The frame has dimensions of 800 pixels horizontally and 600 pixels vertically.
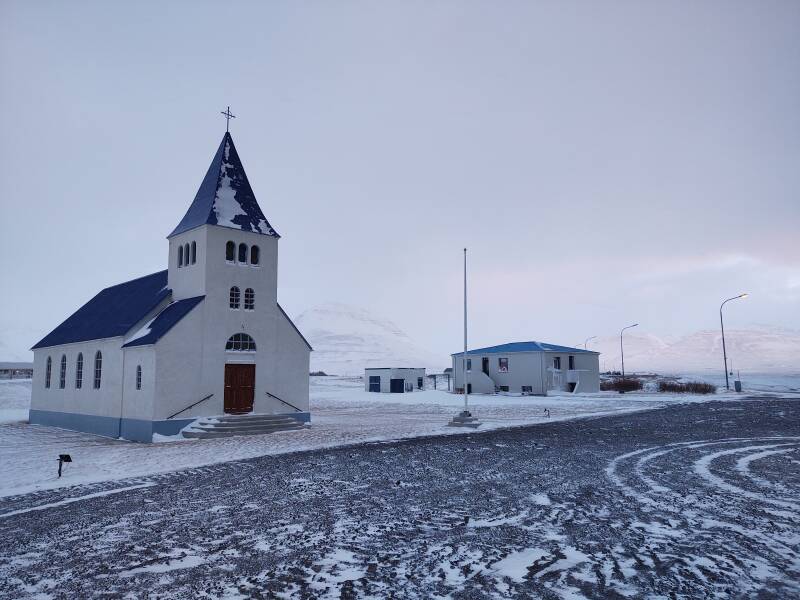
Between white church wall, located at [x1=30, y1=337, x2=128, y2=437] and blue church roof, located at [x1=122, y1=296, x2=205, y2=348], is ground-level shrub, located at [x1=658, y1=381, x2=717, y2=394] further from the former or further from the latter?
white church wall, located at [x1=30, y1=337, x2=128, y2=437]

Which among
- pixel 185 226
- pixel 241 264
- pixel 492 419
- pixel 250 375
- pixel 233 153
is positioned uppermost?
pixel 233 153

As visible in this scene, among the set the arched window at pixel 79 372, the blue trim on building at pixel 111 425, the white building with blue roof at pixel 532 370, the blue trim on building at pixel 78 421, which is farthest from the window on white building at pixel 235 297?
the white building with blue roof at pixel 532 370

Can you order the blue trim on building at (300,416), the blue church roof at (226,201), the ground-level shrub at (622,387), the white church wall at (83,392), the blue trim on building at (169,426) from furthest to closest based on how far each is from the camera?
1. the ground-level shrub at (622,387)
2. the blue trim on building at (300,416)
3. the blue church roof at (226,201)
4. the white church wall at (83,392)
5. the blue trim on building at (169,426)

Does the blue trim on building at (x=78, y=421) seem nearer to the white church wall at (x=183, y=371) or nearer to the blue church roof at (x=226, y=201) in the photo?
the white church wall at (x=183, y=371)

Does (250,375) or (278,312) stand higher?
(278,312)

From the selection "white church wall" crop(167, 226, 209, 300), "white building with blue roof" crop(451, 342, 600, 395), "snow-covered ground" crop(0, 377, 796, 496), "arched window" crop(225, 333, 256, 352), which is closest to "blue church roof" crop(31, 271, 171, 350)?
"white church wall" crop(167, 226, 209, 300)

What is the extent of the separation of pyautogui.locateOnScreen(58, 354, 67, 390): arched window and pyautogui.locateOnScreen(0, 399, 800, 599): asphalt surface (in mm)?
20719

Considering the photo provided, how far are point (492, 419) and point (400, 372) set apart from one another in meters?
33.9

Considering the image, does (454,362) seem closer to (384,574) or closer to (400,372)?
(400,372)

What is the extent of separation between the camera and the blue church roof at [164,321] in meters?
24.4

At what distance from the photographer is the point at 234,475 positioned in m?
14.7

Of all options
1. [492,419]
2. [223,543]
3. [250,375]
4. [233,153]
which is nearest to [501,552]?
[223,543]

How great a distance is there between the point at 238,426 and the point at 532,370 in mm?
39144

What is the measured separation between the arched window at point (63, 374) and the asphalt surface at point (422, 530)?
20719mm
